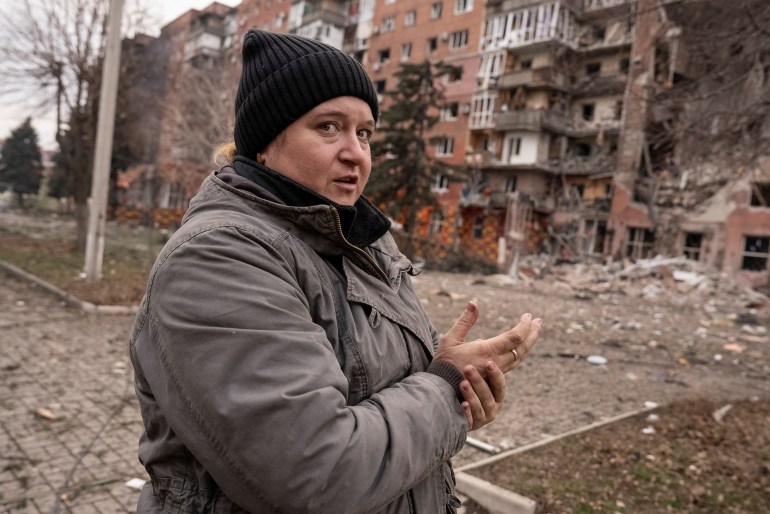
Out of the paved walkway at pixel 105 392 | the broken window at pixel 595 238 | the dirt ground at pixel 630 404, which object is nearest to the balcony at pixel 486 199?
the broken window at pixel 595 238

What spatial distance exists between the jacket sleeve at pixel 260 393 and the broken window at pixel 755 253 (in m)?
27.1

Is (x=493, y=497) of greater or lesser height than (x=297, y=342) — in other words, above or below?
below

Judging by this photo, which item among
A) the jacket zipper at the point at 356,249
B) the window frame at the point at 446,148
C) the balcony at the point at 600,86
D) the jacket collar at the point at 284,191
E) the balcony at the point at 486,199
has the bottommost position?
the jacket zipper at the point at 356,249

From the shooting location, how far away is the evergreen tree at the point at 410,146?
88.6 feet

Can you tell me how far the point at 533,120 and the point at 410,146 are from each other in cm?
998

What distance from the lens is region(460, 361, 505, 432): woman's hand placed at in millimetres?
1401

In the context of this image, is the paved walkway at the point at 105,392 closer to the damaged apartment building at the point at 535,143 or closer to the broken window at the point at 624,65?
the damaged apartment building at the point at 535,143

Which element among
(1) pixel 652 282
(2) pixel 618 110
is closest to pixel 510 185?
(2) pixel 618 110

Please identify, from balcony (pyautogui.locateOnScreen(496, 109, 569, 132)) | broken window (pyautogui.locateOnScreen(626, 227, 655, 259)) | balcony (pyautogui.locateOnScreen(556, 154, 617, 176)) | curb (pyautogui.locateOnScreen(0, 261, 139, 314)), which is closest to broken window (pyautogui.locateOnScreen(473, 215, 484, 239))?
balcony (pyautogui.locateOnScreen(556, 154, 617, 176))

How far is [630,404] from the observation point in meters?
6.53

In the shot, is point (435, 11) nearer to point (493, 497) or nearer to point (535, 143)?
point (535, 143)

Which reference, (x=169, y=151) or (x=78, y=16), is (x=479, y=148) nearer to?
(x=169, y=151)

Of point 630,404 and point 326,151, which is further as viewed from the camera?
point 630,404

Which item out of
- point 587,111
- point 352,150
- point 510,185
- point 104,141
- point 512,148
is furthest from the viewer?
point 510,185
